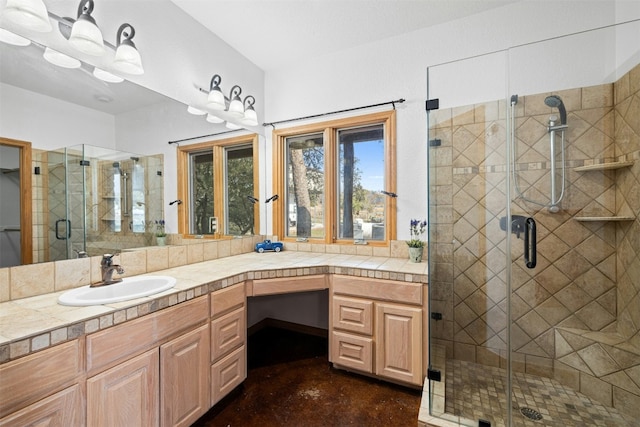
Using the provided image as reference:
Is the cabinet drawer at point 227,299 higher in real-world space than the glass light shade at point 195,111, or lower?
lower

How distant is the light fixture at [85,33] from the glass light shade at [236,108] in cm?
101

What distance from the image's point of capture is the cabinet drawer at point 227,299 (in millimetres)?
1527

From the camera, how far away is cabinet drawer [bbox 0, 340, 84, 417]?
0.80m

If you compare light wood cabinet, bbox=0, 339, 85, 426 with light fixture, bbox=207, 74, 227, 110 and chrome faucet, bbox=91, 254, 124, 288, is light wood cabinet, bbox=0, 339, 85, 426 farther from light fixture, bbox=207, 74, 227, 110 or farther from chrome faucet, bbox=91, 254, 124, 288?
light fixture, bbox=207, 74, 227, 110

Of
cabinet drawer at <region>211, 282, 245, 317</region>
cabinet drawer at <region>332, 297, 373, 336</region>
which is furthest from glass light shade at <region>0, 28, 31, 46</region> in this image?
cabinet drawer at <region>332, 297, 373, 336</region>

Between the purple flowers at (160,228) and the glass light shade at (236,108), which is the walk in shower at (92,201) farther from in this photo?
the glass light shade at (236,108)

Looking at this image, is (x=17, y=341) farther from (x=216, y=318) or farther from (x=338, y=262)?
(x=338, y=262)

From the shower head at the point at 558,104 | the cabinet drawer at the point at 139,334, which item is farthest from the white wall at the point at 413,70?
the cabinet drawer at the point at 139,334

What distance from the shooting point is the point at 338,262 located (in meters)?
2.07

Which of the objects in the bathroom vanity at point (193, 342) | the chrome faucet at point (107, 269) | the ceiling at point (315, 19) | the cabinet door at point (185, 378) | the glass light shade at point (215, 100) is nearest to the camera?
the bathroom vanity at point (193, 342)

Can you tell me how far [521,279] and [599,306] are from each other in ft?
1.32

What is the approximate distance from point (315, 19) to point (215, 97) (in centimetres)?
100

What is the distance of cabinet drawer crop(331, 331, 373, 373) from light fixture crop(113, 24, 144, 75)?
2181mm

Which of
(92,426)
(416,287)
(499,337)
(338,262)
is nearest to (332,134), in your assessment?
(338,262)
